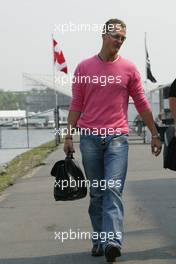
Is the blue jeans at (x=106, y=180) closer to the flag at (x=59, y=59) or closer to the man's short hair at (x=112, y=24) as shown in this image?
the man's short hair at (x=112, y=24)

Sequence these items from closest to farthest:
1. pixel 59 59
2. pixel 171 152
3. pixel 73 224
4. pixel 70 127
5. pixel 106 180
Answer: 1. pixel 106 180
2. pixel 70 127
3. pixel 171 152
4. pixel 73 224
5. pixel 59 59

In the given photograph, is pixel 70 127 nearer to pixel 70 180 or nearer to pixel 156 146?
pixel 70 180

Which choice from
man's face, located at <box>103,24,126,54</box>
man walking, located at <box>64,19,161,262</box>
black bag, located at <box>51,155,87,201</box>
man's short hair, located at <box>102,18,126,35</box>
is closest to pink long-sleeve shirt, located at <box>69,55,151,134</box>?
man walking, located at <box>64,19,161,262</box>

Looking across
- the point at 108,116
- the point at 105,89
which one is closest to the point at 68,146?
the point at 108,116

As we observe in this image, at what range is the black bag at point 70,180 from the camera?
573 centimetres

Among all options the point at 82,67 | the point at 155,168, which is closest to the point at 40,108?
the point at 155,168

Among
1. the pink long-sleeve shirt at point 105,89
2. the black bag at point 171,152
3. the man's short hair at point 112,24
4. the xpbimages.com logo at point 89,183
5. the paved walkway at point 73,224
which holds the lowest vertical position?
the paved walkway at point 73,224

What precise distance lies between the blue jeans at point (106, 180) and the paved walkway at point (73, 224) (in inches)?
12.5

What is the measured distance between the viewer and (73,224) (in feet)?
24.1

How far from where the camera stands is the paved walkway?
5742mm

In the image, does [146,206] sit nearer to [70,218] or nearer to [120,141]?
[70,218]

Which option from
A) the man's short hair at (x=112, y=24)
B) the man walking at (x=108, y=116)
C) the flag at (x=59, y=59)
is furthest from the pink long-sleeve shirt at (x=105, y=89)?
the flag at (x=59, y=59)

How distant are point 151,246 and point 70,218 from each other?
1965 millimetres

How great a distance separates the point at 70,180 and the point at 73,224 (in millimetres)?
1749
